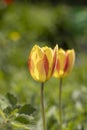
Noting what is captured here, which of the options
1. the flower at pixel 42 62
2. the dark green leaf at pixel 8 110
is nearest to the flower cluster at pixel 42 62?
the flower at pixel 42 62

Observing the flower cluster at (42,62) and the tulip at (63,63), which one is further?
the tulip at (63,63)

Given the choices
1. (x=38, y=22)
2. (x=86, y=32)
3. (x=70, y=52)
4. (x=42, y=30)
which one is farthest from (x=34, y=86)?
(x=86, y=32)

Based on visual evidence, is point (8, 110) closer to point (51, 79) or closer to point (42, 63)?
point (42, 63)

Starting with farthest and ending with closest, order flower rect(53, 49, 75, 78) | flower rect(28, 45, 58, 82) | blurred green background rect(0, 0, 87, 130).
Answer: blurred green background rect(0, 0, 87, 130), flower rect(53, 49, 75, 78), flower rect(28, 45, 58, 82)

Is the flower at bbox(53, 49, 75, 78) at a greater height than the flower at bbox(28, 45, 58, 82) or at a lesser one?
greater

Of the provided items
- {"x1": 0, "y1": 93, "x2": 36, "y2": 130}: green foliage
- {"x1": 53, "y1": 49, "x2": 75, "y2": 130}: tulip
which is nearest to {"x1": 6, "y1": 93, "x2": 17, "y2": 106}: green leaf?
{"x1": 0, "y1": 93, "x2": 36, "y2": 130}: green foliage

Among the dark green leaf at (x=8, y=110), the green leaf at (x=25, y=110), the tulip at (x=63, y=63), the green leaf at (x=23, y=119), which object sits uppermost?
the tulip at (x=63, y=63)

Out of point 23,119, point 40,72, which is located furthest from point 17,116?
point 40,72

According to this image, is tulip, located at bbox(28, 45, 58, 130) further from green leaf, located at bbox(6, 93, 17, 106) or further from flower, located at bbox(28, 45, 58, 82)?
green leaf, located at bbox(6, 93, 17, 106)

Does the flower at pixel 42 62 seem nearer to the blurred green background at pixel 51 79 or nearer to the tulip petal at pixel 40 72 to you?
the tulip petal at pixel 40 72
